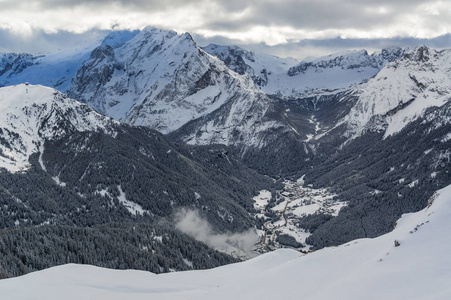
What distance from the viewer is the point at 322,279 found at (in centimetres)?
5338

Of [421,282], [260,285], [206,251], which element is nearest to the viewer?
[421,282]

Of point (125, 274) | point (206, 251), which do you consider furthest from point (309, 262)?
point (206, 251)

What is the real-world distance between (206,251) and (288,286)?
12832 cm

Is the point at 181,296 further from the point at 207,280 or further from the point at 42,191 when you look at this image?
the point at 42,191

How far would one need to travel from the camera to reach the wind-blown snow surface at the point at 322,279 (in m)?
41.8

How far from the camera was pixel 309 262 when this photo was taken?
6341 centimetres

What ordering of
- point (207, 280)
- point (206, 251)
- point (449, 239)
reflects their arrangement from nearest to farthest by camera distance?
point (449, 239) → point (207, 280) → point (206, 251)

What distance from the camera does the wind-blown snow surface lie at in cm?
4181

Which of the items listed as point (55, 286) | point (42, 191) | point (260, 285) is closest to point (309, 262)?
point (260, 285)

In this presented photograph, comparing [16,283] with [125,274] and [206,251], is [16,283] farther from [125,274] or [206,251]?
[206,251]

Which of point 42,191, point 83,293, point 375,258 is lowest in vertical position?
point 42,191

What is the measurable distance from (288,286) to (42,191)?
180m

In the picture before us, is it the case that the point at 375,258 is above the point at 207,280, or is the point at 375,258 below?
above

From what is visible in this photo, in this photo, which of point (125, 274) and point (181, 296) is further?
point (125, 274)
